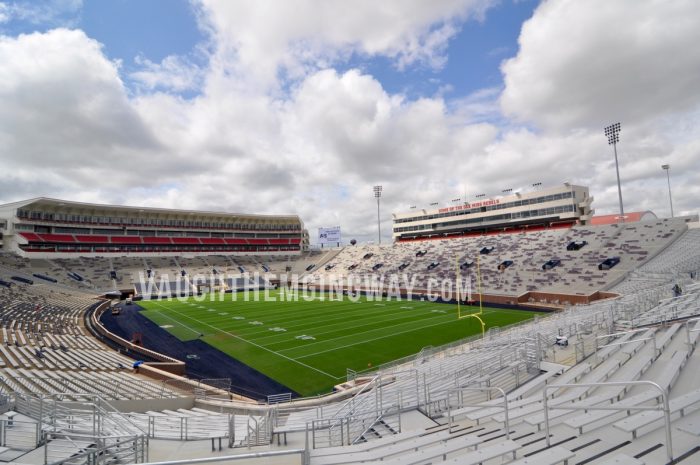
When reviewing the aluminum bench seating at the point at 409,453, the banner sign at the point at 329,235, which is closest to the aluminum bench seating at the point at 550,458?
the aluminum bench seating at the point at 409,453

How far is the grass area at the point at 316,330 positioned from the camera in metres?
18.2

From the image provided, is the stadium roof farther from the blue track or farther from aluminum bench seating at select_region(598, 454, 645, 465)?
aluminum bench seating at select_region(598, 454, 645, 465)

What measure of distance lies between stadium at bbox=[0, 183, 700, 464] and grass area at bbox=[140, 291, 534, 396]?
0.22 metres

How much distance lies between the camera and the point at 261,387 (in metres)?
15.6

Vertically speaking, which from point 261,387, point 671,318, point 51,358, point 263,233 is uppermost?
point 263,233

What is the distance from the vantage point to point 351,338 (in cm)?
2312

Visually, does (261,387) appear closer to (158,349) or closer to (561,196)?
(158,349)

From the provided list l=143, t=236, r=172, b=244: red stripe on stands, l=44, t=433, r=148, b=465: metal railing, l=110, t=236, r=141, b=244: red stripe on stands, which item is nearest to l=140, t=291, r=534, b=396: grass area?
l=44, t=433, r=148, b=465: metal railing

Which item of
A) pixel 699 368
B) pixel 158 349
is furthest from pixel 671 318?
pixel 158 349

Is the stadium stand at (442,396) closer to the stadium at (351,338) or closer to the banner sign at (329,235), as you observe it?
the stadium at (351,338)

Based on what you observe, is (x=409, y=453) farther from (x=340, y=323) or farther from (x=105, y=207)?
(x=105, y=207)

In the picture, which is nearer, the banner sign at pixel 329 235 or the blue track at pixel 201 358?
the blue track at pixel 201 358

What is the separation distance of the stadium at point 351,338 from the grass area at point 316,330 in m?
0.22

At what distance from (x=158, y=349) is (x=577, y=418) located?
23347mm
